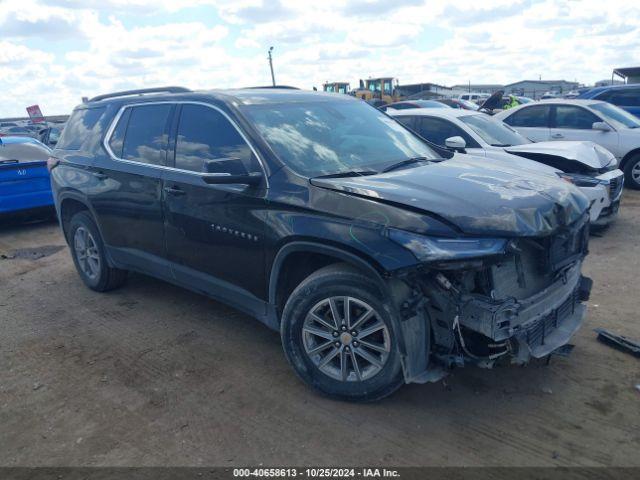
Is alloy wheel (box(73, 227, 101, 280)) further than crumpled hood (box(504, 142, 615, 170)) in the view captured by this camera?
No

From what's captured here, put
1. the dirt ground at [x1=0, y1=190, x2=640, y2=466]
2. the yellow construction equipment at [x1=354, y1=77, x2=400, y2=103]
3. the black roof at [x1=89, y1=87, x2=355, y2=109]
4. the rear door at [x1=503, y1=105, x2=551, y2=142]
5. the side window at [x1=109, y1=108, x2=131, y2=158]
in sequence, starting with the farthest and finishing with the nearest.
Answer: the yellow construction equipment at [x1=354, y1=77, x2=400, y2=103] → the rear door at [x1=503, y1=105, x2=551, y2=142] → the side window at [x1=109, y1=108, x2=131, y2=158] → the black roof at [x1=89, y1=87, x2=355, y2=109] → the dirt ground at [x1=0, y1=190, x2=640, y2=466]

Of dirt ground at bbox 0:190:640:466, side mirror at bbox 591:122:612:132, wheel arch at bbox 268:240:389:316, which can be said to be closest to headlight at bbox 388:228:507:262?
wheel arch at bbox 268:240:389:316

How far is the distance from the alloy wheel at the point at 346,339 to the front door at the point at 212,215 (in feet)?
1.89

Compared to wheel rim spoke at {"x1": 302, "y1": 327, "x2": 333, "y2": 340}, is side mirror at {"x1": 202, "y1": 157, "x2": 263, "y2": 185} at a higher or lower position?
higher

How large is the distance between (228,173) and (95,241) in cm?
244

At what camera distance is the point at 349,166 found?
3.85 metres

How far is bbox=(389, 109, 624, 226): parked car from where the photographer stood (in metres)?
6.77

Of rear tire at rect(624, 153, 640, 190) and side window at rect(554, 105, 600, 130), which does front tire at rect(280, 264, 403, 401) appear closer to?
side window at rect(554, 105, 600, 130)

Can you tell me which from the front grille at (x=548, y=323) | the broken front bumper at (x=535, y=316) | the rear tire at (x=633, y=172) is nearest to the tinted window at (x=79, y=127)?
the broken front bumper at (x=535, y=316)

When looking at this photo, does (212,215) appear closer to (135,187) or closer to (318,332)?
(135,187)

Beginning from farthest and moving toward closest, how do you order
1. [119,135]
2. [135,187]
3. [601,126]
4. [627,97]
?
[627,97], [601,126], [119,135], [135,187]

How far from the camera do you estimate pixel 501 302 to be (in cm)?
298

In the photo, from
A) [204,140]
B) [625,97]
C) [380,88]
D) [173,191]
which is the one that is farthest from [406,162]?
[380,88]

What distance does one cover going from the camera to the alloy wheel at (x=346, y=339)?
129 inches
